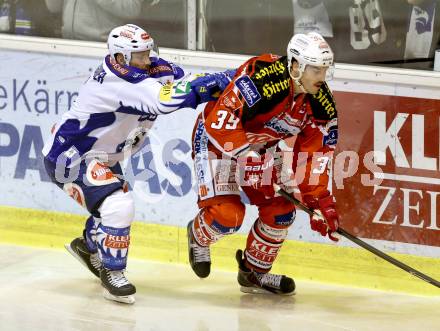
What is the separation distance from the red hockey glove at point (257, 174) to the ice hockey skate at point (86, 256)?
92 cm

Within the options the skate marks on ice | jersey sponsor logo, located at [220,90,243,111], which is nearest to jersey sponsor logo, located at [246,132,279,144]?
jersey sponsor logo, located at [220,90,243,111]

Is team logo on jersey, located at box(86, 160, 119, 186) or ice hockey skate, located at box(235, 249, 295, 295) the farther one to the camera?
ice hockey skate, located at box(235, 249, 295, 295)

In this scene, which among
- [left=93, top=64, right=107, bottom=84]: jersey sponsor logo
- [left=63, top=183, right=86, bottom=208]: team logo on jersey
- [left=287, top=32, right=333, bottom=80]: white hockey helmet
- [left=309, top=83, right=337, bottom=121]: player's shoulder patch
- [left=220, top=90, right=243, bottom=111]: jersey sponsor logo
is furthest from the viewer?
[left=63, top=183, right=86, bottom=208]: team logo on jersey

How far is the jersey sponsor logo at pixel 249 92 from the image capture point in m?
5.14

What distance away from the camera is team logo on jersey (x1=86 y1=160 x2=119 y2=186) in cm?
548

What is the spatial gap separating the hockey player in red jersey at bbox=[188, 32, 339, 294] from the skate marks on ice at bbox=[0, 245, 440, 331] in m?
0.17

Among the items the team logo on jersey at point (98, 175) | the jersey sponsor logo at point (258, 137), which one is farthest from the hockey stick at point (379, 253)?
the team logo on jersey at point (98, 175)

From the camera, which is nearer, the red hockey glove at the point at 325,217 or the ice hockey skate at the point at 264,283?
the red hockey glove at the point at 325,217

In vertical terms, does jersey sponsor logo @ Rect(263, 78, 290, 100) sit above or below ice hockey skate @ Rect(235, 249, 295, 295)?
above

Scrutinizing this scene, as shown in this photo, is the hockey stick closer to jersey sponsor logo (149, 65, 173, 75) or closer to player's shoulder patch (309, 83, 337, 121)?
player's shoulder patch (309, 83, 337, 121)

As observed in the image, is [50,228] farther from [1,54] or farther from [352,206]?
[352,206]

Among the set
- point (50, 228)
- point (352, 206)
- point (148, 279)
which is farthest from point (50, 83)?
point (352, 206)

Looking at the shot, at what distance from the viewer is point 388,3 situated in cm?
579

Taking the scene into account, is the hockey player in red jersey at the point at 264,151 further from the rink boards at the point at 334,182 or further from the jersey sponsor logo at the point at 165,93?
the rink boards at the point at 334,182
